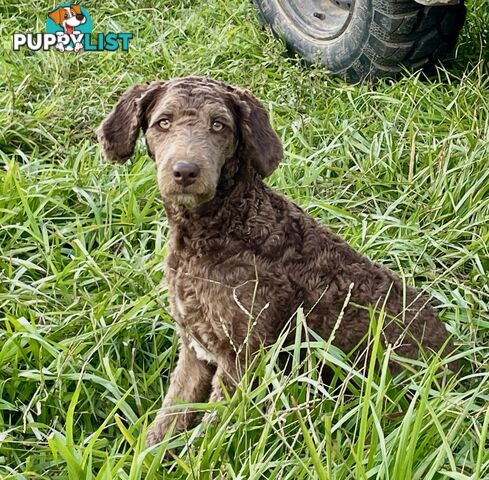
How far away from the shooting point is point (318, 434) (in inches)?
106

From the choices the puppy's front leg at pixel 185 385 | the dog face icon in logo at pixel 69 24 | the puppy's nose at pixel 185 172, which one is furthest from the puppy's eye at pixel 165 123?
the dog face icon in logo at pixel 69 24

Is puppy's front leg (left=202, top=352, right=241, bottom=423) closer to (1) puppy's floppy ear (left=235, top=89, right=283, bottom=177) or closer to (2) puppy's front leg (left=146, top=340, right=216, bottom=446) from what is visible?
(2) puppy's front leg (left=146, top=340, right=216, bottom=446)

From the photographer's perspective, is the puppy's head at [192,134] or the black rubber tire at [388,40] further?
the black rubber tire at [388,40]

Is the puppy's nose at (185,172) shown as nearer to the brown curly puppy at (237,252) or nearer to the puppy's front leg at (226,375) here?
the brown curly puppy at (237,252)

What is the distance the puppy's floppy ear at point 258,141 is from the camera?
3129 millimetres

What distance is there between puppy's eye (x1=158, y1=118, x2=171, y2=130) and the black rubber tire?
7.83 feet

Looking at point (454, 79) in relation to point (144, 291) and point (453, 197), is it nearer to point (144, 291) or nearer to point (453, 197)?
point (453, 197)

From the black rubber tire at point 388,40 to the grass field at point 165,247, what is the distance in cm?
14

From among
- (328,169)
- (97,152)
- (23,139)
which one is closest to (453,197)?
(328,169)

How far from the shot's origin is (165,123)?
3.07m

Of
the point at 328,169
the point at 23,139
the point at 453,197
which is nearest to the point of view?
the point at 453,197

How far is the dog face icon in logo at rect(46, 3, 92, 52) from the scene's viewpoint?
610 cm

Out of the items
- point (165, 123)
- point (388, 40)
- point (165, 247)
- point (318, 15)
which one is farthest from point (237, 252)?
point (318, 15)

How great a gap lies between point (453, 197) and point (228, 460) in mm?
2089
